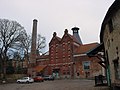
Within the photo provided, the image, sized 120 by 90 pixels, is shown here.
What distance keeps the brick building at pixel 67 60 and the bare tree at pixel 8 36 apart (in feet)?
59.4

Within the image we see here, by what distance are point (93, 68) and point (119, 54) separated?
145 feet

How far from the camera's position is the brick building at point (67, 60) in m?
57.5

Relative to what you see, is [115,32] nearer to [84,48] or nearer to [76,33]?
[84,48]

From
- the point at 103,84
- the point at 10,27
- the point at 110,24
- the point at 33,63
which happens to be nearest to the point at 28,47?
the point at 33,63

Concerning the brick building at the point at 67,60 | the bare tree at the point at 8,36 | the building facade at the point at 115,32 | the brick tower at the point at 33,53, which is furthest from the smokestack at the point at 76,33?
the building facade at the point at 115,32

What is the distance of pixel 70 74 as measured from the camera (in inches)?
2341

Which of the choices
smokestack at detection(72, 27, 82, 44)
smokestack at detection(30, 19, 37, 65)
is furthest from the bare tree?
smokestack at detection(72, 27, 82, 44)

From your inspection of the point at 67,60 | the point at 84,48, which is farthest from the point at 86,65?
the point at 67,60

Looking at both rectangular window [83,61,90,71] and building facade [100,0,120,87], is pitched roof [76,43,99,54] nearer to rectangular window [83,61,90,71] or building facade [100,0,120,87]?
rectangular window [83,61,90,71]

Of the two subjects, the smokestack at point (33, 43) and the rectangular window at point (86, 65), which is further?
the smokestack at point (33, 43)

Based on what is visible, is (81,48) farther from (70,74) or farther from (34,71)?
(34,71)

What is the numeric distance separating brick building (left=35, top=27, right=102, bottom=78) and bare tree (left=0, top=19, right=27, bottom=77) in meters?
18.1

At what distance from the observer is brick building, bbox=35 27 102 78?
189 ft

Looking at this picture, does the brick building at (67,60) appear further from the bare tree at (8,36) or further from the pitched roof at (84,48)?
the bare tree at (8,36)
